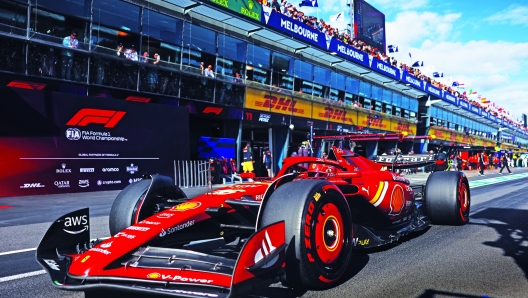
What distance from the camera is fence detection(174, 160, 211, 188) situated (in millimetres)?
15754

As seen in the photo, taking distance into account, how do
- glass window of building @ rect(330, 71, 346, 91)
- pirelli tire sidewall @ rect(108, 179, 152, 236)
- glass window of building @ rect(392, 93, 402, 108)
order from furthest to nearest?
glass window of building @ rect(392, 93, 402, 108) → glass window of building @ rect(330, 71, 346, 91) → pirelli tire sidewall @ rect(108, 179, 152, 236)

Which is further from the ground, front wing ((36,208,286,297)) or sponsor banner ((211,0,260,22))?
sponsor banner ((211,0,260,22))

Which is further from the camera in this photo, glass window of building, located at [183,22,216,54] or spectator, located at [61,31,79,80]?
glass window of building, located at [183,22,216,54]

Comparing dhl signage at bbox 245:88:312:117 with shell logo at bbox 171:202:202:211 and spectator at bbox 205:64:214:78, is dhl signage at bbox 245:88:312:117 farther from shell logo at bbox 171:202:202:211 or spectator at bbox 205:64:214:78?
shell logo at bbox 171:202:202:211

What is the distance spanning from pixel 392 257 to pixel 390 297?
1.41 m

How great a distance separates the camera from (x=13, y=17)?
12.5 metres

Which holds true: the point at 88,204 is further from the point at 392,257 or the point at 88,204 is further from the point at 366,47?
the point at 366,47

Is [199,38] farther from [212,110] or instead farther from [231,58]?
[212,110]

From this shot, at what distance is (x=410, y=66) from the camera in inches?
1580

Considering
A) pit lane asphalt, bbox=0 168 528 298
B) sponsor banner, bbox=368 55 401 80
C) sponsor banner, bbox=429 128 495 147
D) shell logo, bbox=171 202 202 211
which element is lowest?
Answer: pit lane asphalt, bbox=0 168 528 298

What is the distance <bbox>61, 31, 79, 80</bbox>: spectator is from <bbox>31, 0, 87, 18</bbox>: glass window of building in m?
0.90

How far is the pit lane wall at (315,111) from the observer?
21312mm

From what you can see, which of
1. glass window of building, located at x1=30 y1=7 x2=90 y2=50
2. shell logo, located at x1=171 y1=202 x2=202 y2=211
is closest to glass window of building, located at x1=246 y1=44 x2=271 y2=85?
glass window of building, located at x1=30 y1=7 x2=90 y2=50

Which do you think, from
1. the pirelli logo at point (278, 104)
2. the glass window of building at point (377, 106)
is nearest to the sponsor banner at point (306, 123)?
the pirelli logo at point (278, 104)
